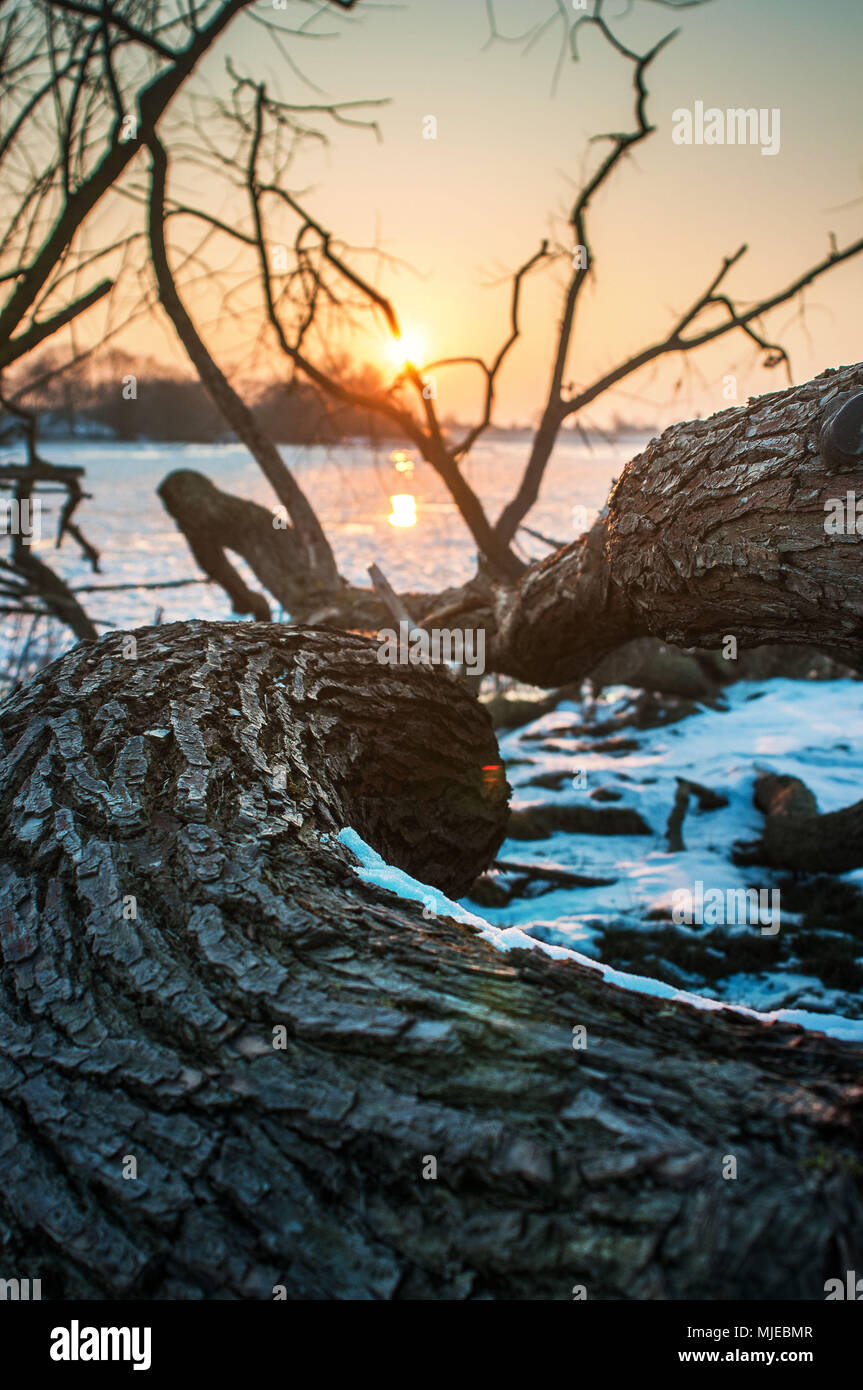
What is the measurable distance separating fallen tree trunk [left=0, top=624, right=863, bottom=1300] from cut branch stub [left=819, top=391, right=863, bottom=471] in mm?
1081

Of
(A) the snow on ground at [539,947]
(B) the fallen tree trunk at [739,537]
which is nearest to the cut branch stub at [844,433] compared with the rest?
(B) the fallen tree trunk at [739,537]

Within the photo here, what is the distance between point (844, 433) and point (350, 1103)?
145cm

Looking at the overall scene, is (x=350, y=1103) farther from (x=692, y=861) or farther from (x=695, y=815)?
(x=695, y=815)

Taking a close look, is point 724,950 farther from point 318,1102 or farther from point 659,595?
point 318,1102

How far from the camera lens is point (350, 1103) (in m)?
1.02

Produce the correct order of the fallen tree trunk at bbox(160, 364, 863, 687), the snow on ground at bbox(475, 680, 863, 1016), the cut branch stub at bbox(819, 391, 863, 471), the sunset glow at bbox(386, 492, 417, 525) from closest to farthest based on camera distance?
the cut branch stub at bbox(819, 391, 863, 471) → the fallen tree trunk at bbox(160, 364, 863, 687) → the snow on ground at bbox(475, 680, 863, 1016) → the sunset glow at bbox(386, 492, 417, 525)

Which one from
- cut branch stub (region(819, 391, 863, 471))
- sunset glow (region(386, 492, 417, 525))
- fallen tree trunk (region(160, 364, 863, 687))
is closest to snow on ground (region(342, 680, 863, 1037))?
fallen tree trunk (region(160, 364, 863, 687))

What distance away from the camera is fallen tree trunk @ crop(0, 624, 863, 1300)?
889 mm

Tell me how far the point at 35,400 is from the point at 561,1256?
8.20 metres

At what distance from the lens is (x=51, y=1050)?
117cm

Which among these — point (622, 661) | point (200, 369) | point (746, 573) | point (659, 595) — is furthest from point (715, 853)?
point (200, 369)

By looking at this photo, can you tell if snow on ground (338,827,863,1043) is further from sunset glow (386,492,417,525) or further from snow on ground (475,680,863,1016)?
sunset glow (386,492,417,525)

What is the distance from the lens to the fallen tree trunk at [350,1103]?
89 cm

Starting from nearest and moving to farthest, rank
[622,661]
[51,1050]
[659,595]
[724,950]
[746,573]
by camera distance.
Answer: [51,1050]
[746,573]
[659,595]
[724,950]
[622,661]
